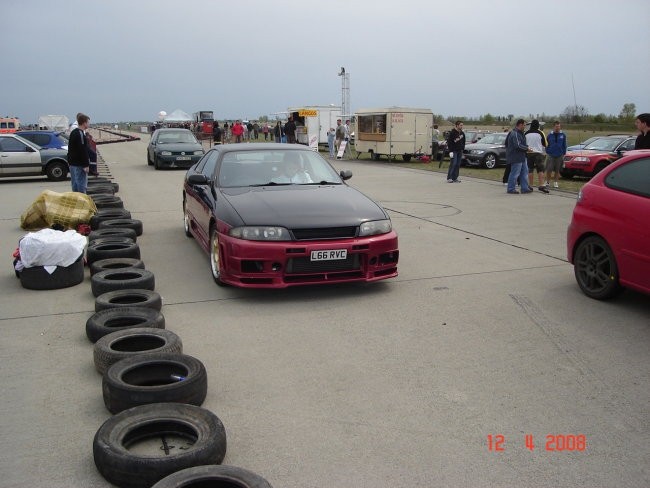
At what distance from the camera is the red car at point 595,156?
18719mm

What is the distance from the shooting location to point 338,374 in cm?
443

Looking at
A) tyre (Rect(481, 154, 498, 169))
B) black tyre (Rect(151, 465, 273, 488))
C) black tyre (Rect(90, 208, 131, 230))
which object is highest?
tyre (Rect(481, 154, 498, 169))

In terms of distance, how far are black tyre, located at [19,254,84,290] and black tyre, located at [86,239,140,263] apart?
1.84 ft

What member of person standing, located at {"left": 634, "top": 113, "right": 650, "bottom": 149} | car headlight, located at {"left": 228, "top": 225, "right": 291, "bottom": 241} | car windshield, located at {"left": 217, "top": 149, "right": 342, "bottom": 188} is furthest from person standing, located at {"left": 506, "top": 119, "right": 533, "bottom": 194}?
car headlight, located at {"left": 228, "top": 225, "right": 291, "bottom": 241}

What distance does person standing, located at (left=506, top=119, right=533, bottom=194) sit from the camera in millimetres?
14995

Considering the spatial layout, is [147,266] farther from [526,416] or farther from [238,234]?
[526,416]

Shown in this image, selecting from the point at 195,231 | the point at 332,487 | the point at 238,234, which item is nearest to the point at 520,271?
the point at 238,234

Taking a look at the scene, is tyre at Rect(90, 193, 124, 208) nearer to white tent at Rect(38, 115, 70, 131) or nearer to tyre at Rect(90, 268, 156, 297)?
tyre at Rect(90, 268, 156, 297)

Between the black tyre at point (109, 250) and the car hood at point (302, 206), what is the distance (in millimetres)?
1394

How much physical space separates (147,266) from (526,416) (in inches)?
209

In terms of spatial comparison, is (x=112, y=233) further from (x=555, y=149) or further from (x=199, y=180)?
(x=555, y=149)

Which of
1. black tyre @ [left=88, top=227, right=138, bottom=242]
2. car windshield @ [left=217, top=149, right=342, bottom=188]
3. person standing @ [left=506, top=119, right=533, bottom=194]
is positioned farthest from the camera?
person standing @ [left=506, top=119, right=533, bottom=194]

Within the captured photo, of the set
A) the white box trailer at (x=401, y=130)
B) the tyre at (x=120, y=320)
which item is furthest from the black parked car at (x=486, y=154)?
the tyre at (x=120, y=320)

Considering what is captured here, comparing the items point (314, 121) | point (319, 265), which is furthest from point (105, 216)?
point (314, 121)
